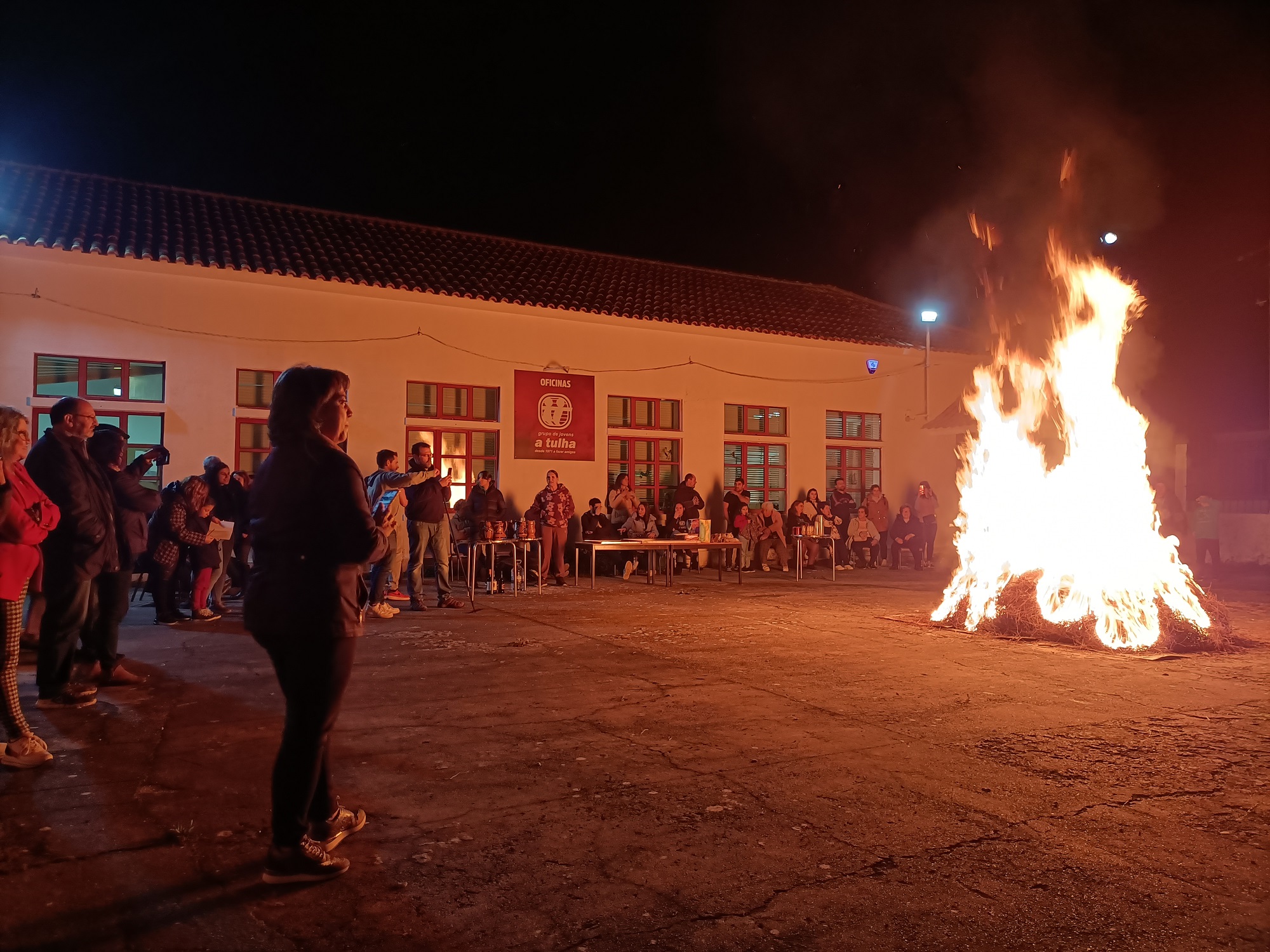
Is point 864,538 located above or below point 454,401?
below

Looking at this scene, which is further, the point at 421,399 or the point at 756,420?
the point at 756,420

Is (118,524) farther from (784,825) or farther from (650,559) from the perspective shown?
(650,559)

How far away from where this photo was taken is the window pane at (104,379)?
1379 cm

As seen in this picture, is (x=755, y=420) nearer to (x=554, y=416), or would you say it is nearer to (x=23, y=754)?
(x=554, y=416)

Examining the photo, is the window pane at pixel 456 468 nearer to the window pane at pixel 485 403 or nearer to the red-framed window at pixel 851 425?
the window pane at pixel 485 403

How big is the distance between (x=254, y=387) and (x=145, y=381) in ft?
4.96

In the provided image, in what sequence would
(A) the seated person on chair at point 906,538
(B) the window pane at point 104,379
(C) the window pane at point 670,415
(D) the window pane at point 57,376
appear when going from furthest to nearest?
(A) the seated person on chair at point 906,538 → (C) the window pane at point 670,415 → (B) the window pane at point 104,379 → (D) the window pane at point 57,376

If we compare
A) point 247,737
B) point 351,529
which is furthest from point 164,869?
point 247,737

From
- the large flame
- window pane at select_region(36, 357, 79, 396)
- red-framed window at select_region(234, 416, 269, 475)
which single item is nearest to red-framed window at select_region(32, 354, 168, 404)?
window pane at select_region(36, 357, 79, 396)

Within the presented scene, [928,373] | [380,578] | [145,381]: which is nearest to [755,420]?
[928,373]

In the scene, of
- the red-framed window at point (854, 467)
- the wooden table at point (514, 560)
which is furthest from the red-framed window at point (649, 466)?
the red-framed window at point (854, 467)

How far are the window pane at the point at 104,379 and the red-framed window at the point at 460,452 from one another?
4282 millimetres

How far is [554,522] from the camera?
1453 centimetres

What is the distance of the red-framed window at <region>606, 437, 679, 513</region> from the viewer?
58.8ft
